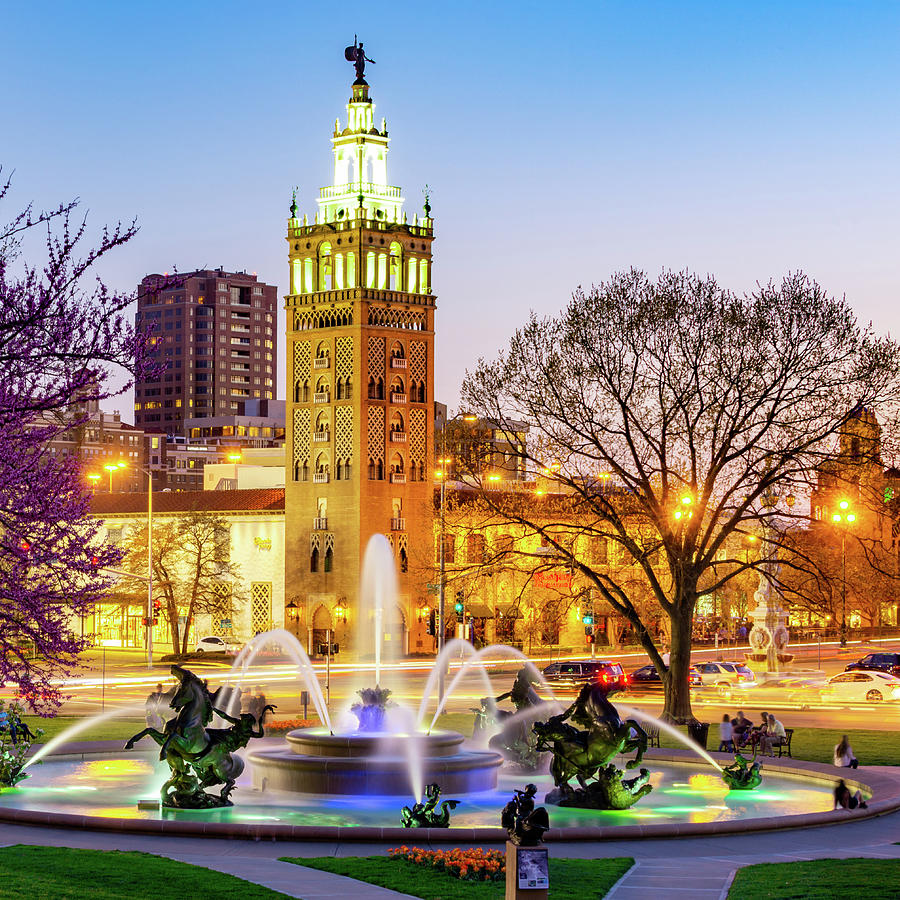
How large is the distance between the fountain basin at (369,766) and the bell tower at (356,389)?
217ft

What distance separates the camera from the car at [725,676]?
64.0m

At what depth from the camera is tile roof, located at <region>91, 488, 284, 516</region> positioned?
104312 millimetres

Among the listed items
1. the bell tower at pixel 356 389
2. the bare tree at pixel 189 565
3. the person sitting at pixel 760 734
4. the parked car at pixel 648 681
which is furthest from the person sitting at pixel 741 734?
the bell tower at pixel 356 389

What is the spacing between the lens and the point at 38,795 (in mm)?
29234

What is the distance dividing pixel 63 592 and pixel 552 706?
18683 mm

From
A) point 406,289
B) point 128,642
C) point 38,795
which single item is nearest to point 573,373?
point 38,795

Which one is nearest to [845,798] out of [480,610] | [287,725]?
[287,725]

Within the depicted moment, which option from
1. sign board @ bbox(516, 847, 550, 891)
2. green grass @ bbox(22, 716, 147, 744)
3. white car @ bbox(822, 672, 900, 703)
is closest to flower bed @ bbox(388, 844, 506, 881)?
sign board @ bbox(516, 847, 550, 891)

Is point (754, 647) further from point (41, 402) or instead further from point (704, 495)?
point (41, 402)

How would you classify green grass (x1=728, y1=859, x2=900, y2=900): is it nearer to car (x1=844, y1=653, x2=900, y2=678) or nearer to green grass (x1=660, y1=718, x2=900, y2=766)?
green grass (x1=660, y1=718, x2=900, y2=766)

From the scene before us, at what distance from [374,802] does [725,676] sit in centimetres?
3744

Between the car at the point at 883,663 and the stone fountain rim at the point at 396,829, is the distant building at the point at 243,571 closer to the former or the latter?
the car at the point at 883,663

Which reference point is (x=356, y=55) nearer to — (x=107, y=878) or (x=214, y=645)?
(x=214, y=645)

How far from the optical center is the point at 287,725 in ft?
140
